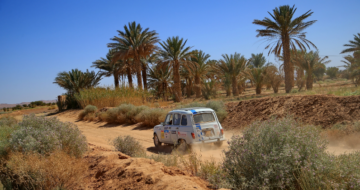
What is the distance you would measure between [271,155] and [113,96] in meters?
26.6

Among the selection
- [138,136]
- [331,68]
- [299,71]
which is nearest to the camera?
[138,136]

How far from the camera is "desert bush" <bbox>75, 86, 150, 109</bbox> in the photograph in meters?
28.8

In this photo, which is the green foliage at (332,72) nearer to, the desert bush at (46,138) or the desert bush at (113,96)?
the desert bush at (113,96)

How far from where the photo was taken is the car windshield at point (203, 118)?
1029cm

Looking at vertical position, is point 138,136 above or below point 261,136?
below

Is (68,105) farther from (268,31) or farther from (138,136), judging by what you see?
(268,31)

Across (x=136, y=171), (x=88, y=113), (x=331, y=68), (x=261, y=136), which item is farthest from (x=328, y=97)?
(x=331, y=68)

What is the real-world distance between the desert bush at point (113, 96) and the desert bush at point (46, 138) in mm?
19271

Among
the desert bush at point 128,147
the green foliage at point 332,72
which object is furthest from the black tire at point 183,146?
the green foliage at point 332,72

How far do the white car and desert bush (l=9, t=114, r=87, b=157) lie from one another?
3.39m

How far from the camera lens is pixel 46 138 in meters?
7.31

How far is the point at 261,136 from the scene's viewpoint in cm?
495

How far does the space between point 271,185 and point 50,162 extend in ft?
16.9

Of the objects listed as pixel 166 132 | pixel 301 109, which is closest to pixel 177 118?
pixel 166 132
